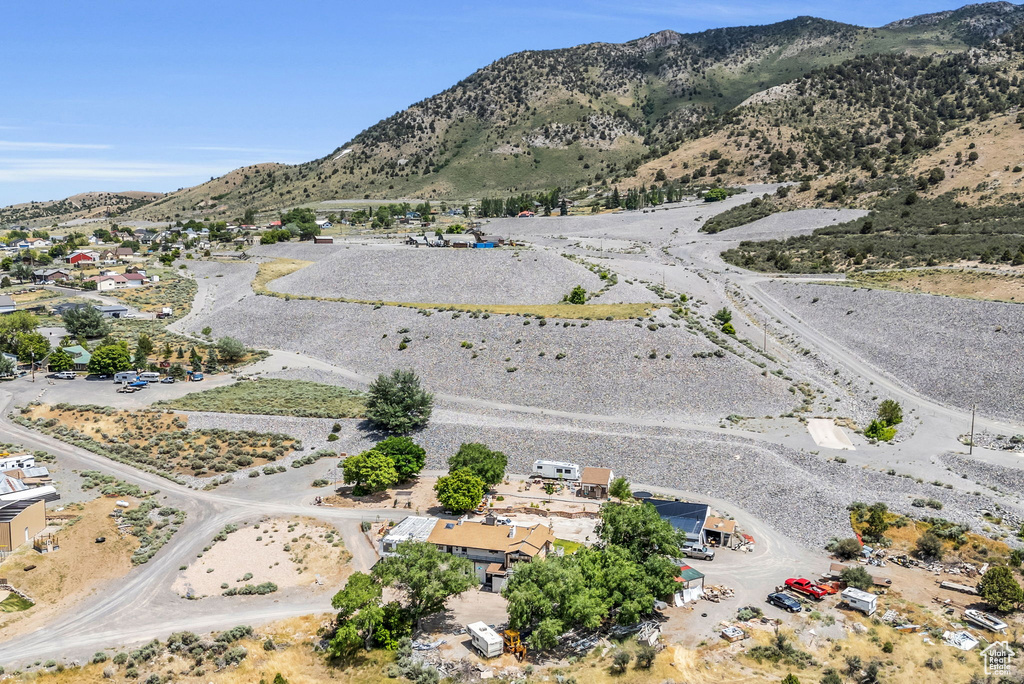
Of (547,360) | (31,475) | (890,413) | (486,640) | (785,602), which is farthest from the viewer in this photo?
(547,360)

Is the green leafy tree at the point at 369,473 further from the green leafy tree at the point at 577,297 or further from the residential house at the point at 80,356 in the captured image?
the residential house at the point at 80,356

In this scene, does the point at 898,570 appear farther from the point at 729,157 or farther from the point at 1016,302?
the point at 729,157

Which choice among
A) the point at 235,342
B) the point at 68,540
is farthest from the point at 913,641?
the point at 235,342

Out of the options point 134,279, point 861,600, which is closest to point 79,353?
point 134,279

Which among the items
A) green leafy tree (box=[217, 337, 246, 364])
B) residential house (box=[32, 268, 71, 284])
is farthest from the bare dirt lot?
residential house (box=[32, 268, 71, 284])
